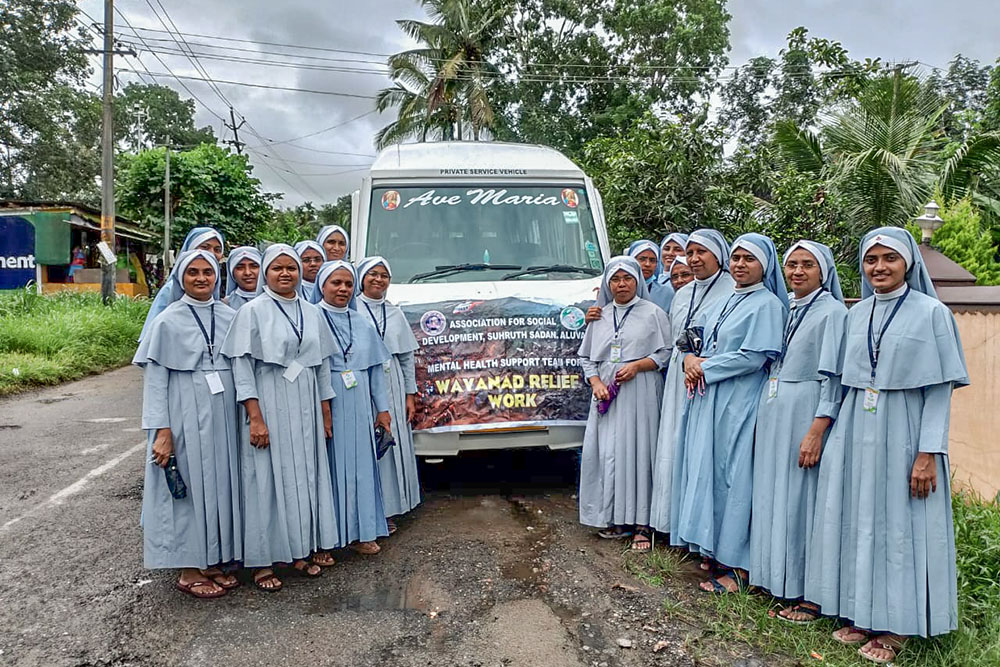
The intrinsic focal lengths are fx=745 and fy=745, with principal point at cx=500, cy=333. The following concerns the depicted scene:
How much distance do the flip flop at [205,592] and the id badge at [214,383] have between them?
1009mm

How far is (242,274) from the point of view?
467cm

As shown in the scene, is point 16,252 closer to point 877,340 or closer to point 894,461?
point 877,340

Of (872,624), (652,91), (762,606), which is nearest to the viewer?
(872,624)

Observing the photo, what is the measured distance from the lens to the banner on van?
193 inches

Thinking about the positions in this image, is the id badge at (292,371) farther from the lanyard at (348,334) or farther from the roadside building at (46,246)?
the roadside building at (46,246)

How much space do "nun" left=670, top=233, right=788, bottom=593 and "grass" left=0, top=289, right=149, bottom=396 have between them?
9896 mm

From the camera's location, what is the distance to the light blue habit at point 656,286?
18.5 ft

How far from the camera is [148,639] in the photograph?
3.43 meters

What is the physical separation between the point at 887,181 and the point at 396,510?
8.59m

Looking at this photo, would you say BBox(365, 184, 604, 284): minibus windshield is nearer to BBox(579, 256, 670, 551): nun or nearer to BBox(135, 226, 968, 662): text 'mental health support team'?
BBox(135, 226, 968, 662): text 'mental health support team'

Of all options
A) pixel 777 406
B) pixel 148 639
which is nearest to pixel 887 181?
pixel 777 406

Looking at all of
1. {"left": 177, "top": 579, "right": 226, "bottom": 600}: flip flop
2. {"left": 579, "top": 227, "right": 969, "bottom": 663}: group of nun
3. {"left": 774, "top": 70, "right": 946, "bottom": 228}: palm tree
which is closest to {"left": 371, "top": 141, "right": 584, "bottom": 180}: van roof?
{"left": 579, "top": 227, "right": 969, "bottom": 663}: group of nun

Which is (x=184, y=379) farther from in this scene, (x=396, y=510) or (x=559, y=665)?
(x=559, y=665)

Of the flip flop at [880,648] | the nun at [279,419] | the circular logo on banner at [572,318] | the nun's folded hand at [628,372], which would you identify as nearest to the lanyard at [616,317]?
the nun's folded hand at [628,372]
